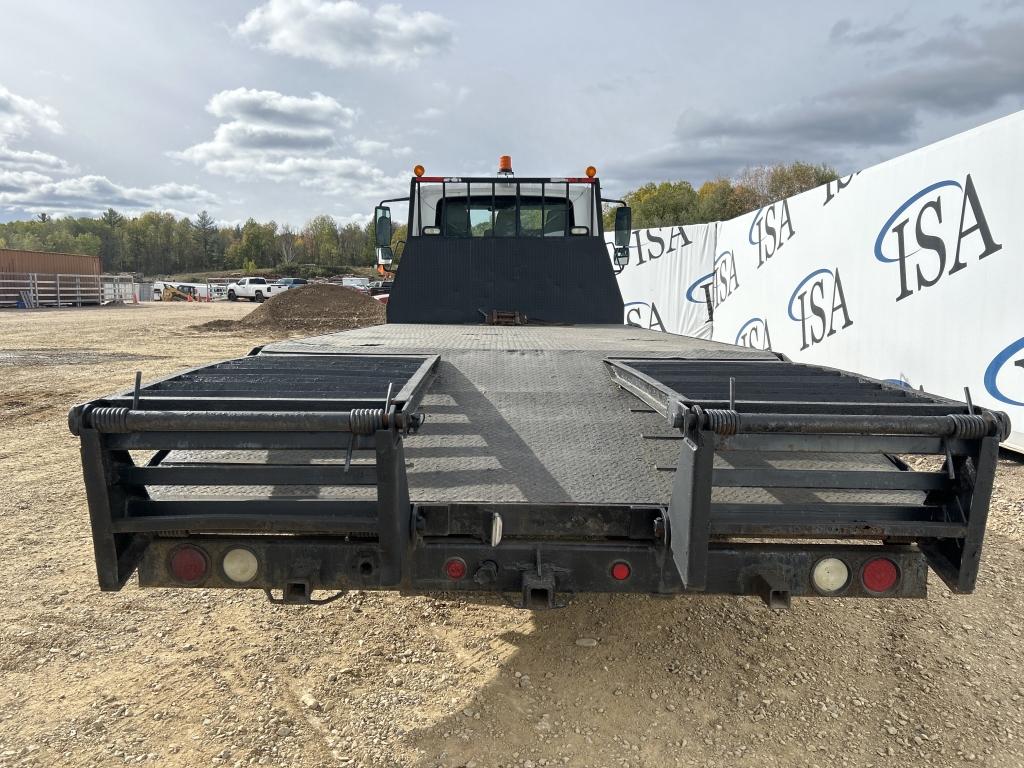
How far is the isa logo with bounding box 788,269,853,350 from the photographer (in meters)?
9.08

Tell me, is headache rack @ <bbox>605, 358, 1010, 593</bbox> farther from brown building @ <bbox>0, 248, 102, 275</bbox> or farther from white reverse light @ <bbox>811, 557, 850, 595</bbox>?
brown building @ <bbox>0, 248, 102, 275</bbox>

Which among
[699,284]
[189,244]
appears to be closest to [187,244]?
[189,244]

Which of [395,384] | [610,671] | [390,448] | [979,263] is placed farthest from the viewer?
[979,263]

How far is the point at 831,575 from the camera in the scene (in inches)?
88.0

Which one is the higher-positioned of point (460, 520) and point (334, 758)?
point (460, 520)

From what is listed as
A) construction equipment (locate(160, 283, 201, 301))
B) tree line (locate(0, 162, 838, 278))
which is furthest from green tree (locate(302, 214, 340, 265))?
construction equipment (locate(160, 283, 201, 301))

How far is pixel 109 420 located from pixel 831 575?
94.0 inches

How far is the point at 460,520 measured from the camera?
7.53 feet

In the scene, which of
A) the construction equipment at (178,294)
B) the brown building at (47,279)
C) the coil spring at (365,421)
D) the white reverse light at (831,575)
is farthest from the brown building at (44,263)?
the white reverse light at (831,575)

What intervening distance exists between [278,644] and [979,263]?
7.06m

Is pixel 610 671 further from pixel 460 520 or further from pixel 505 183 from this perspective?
pixel 505 183

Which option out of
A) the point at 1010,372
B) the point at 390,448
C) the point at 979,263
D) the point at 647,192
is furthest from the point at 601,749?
the point at 647,192

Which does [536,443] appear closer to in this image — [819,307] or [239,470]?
[239,470]

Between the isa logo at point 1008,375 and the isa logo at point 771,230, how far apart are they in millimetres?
5010
